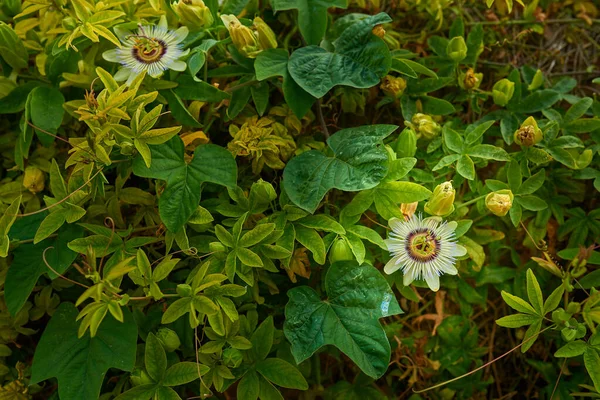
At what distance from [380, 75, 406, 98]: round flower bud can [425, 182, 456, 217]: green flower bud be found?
0.99 ft

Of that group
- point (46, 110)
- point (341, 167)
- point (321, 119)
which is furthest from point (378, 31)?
point (46, 110)

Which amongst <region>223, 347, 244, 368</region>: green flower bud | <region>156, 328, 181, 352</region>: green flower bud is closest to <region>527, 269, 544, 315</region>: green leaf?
<region>223, 347, 244, 368</region>: green flower bud

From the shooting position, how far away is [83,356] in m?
1.10

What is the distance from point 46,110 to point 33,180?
142 millimetres

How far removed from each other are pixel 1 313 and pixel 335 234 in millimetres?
663

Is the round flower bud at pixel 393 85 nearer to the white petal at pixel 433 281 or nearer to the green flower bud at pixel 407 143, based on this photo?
the green flower bud at pixel 407 143

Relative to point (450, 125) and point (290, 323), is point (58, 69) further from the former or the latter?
point (450, 125)

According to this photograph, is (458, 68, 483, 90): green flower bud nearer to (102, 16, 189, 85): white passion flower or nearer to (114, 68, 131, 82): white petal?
(102, 16, 189, 85): white passion flower

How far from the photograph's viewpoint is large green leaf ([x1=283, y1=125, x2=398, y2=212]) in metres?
1.11

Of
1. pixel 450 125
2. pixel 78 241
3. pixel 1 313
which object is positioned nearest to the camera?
pixel 78 241

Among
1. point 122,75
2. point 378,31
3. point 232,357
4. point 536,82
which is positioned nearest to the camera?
point 232,357

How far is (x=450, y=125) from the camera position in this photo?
134 cm

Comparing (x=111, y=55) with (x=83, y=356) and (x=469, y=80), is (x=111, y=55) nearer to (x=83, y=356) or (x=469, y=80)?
(x=83, y=356)

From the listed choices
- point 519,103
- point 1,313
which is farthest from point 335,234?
point 1,313
